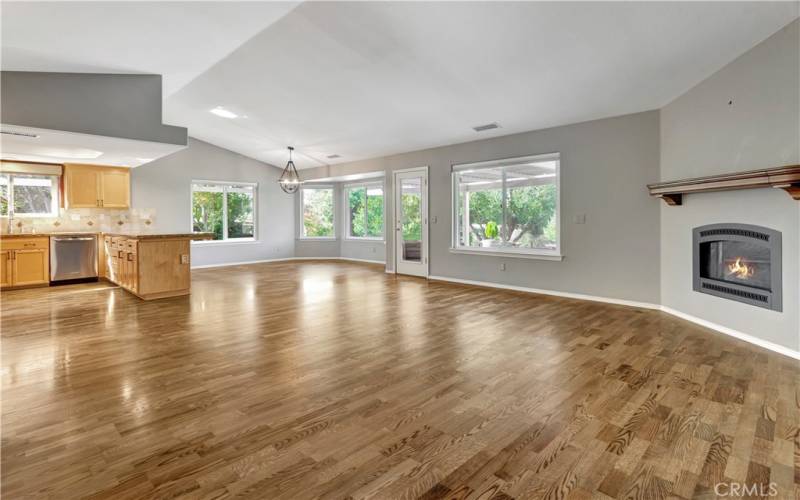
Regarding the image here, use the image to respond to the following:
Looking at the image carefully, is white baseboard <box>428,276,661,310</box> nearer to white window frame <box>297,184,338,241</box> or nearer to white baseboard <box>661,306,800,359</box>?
white baseboard <box>661,306,800,359</box>

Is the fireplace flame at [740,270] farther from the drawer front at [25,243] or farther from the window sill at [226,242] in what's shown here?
the drawer front at [25,243]

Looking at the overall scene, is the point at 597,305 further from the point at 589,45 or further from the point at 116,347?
the point at 116,347

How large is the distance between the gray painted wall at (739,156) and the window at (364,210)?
6.99 m

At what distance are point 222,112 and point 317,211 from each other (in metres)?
4.71

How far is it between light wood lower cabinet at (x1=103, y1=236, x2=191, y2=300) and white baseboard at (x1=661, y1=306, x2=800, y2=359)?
675 cm

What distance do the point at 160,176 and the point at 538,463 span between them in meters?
9.59

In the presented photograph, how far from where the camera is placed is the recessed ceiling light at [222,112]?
22.9 feet

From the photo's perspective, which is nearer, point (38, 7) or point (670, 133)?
point (38, 7)

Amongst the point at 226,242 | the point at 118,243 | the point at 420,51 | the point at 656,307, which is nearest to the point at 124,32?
the point at 420,51

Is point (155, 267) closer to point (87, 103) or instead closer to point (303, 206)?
point (87, 103)

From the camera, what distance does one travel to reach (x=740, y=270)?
13.0 ft

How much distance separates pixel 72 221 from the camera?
775 cm

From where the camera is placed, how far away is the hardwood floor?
1743 millimetres

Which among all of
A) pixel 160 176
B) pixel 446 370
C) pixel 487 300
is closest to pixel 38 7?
pixel 446 370
